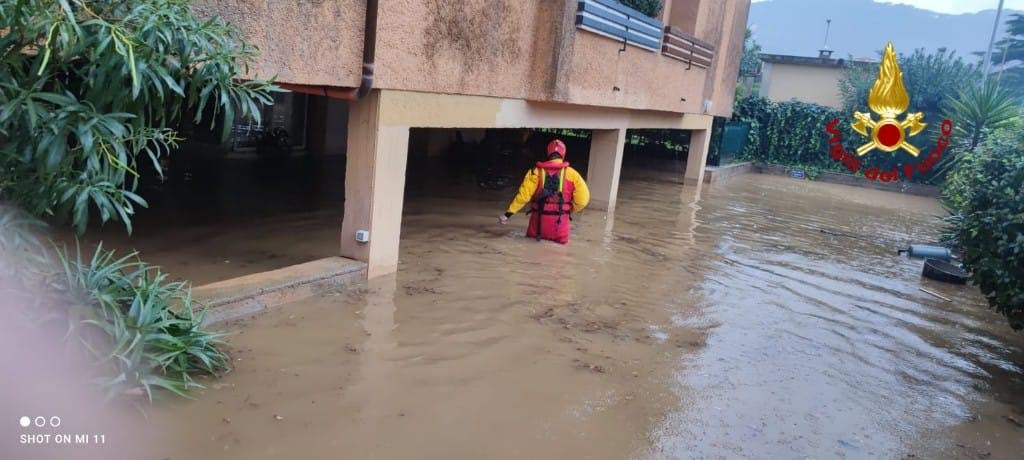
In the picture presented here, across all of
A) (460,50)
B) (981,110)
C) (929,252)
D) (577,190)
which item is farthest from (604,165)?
(981,110)

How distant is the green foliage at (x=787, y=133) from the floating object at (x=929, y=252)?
13345 mm

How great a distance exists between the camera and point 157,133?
3779 mm

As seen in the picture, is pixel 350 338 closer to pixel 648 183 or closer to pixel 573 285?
pixel 573 285

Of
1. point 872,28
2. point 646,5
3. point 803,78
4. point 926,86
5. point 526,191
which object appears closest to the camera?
point 526,191

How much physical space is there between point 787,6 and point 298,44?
17234cm

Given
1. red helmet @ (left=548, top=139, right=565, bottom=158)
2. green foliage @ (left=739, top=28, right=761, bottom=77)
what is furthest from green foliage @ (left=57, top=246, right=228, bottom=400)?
green foliage @ (left=739, top=28, right=761, bottom=77)

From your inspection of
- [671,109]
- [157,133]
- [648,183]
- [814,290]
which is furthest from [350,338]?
[648,183]

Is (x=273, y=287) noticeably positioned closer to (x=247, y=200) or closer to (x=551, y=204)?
(x=551, y=204)

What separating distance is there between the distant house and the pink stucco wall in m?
19.2

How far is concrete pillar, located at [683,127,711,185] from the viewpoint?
54.8ft

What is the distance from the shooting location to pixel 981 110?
57.1 ft

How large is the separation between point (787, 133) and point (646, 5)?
46.3 feet

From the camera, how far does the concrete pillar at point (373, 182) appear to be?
20.1ft

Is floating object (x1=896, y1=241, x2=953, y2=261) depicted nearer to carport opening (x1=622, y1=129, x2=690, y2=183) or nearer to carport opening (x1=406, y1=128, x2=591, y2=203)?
carport opening (x1=406, y1=128, x2=591, y2=203)
